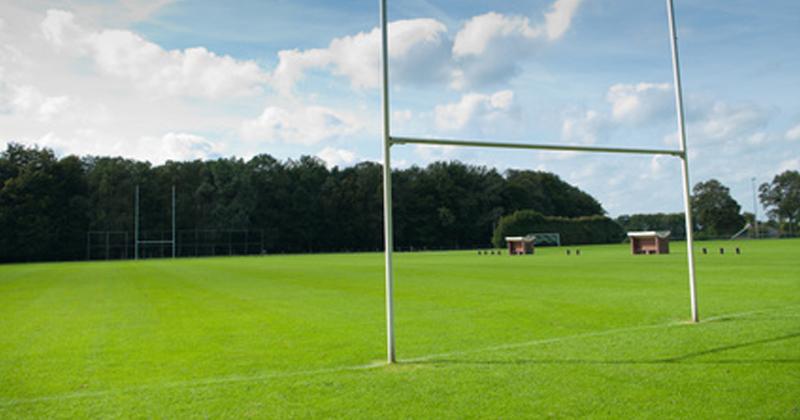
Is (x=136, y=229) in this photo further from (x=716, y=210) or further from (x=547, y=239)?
(x=716, y=210)

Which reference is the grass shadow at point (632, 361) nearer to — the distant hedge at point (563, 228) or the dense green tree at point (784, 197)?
the distant hedge at point (563, 228)

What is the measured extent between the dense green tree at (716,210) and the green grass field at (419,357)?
80458 millimetres

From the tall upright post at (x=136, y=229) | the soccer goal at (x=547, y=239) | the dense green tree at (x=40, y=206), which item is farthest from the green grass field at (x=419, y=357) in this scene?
the dense green tree at (x=40, y=206)

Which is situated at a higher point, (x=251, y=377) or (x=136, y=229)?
(x=136, y=229)

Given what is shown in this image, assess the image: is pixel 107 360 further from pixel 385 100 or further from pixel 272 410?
pixel 385 100

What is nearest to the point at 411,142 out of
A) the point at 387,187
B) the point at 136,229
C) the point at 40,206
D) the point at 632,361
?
the point at 387,187

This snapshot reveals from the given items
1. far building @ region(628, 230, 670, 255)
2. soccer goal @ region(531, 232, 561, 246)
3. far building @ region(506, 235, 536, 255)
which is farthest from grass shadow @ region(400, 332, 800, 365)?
soccer goal @ region(531, 232, 561, 246)

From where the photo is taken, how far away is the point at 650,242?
3144 cm

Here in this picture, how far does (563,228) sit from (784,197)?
4501cm

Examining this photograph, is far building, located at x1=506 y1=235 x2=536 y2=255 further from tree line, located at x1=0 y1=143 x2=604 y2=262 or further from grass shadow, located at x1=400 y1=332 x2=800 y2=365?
tree line, located at x1=0 y1=143 x2=604 y2=262

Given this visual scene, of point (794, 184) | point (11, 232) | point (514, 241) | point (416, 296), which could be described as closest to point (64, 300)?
point (416, 296)

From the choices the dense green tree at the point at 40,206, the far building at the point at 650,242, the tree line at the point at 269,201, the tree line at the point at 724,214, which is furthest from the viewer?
the tree line at the point at 724,214

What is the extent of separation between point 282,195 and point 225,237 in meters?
9.67

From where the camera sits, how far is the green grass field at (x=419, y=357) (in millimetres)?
4227
